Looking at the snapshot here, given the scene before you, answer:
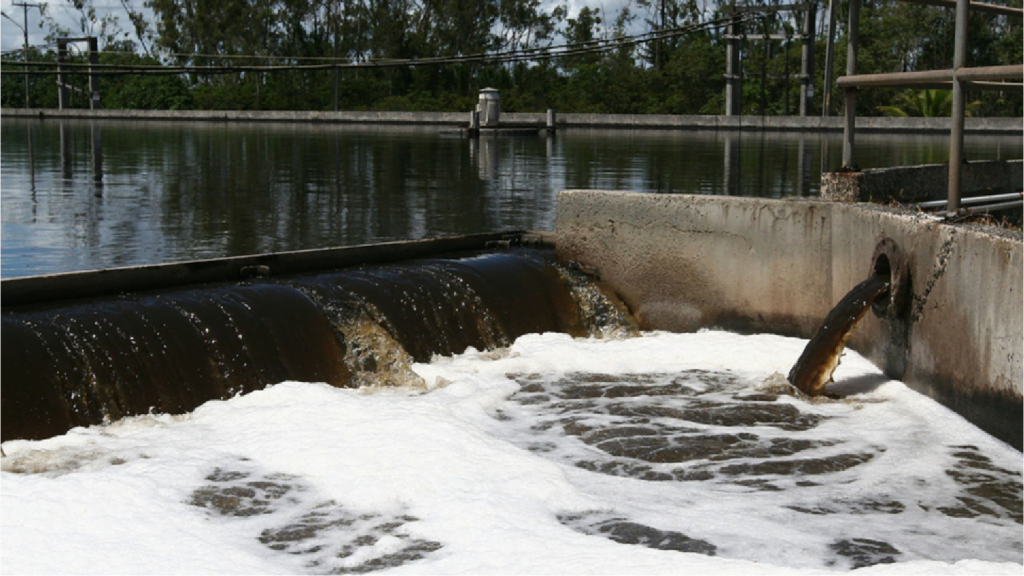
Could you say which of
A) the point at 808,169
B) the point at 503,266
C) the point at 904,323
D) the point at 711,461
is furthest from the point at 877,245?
the point at 808,169

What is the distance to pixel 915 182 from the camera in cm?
1152

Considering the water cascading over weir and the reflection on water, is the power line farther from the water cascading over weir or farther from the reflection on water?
the water cascading over weir

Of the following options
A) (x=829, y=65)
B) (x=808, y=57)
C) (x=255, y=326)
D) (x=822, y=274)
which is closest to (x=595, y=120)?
(x=808, y=57)

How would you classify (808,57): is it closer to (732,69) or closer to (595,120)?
(732,69)

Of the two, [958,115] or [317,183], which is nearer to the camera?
[958,115]

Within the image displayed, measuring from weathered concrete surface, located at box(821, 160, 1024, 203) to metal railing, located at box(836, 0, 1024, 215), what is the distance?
0.69 feet

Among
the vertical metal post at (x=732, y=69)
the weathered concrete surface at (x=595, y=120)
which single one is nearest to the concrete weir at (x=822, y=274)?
the weathered concrete surface at (x=595, y=120)

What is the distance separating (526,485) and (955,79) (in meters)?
4.21

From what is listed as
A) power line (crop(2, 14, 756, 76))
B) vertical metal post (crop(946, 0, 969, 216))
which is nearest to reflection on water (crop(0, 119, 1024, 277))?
power line (crop(2, 14, 756, 76))

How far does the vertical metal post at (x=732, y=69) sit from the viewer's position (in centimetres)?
4756

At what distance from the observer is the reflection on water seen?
14.2m

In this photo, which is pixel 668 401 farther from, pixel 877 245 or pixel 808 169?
pixel 808 169

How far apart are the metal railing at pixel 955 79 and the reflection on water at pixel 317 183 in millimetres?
6015

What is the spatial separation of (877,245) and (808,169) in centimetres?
1778
